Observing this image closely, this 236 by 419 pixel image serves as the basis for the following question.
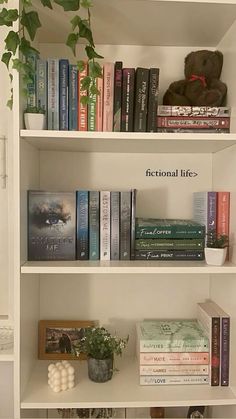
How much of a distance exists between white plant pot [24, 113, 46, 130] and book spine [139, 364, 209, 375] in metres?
0.83

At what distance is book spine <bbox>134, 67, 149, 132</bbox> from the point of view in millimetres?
1161

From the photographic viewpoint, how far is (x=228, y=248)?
122cm

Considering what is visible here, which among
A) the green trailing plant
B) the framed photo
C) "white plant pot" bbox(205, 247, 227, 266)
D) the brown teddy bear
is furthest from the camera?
the framed photo

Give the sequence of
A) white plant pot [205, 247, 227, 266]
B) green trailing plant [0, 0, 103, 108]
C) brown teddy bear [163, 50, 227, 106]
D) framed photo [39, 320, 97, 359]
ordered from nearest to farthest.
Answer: green trailing plant [0, 0, 103, 108], white plant pot [205, 247, 227, 266], brown teddy bear [163, 50, 227, 106], framed photo [39, 320, 97, 359]

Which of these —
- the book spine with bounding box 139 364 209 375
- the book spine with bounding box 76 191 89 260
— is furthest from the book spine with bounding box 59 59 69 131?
the book spine with bounding box 139 364 209 375

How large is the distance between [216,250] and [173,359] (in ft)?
1.30

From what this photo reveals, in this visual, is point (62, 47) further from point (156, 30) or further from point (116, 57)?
point (156, 30)

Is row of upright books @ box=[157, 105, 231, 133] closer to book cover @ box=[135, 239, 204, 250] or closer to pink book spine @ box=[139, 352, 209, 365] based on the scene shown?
book cover @ box=[135, 239, 204, 250]

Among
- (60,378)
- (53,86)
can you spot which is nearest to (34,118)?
(53,86)

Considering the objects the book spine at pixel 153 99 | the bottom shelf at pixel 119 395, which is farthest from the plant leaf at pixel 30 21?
the bottom shelf at pixel 119 395

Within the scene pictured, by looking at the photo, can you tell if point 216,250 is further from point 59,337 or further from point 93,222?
point 59,337

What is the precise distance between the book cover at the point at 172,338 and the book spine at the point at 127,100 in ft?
2.27

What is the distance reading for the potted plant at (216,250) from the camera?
1143mm

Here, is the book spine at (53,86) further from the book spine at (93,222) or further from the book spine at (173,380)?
the book spine at (173,380)
